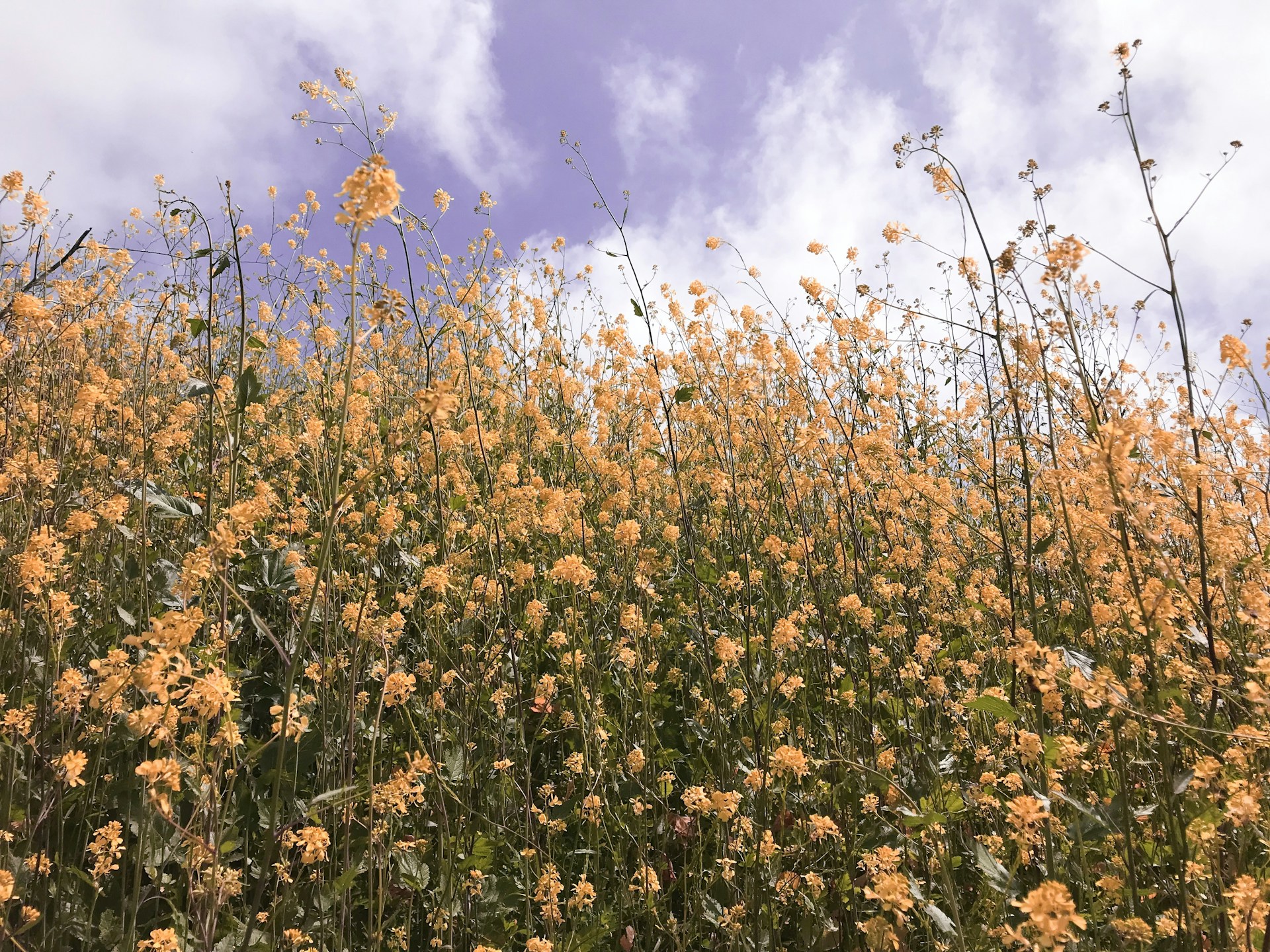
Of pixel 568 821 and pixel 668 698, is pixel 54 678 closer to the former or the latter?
pixel 568 821

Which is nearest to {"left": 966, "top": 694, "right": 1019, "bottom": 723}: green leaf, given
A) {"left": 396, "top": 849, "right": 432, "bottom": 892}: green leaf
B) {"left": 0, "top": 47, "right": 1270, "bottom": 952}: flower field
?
{"left": 0, "top": 47, "right": 1270, "bottom": 952}: flower field

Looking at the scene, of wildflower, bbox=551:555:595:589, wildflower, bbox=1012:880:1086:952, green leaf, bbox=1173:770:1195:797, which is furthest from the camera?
wildflower, bbox=551:555:595:589

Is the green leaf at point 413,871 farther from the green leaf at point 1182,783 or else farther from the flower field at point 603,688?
the green leaf at point 1182,783

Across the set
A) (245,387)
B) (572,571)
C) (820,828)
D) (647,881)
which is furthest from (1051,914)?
(245,387)

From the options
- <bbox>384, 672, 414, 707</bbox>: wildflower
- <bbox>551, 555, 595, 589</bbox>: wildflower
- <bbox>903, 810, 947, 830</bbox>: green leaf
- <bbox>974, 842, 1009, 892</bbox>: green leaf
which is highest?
<bbox>551, 555, 595, 589</bbox>: wildflower

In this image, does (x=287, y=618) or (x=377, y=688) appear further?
(x=287, y=618)

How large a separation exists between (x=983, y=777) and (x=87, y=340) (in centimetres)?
752

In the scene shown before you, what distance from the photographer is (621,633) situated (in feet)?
10.5

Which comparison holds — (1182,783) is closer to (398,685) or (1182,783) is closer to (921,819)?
(921,819)

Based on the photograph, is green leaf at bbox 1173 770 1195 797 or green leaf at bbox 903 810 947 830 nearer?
green leaf at bbox 1173 770 1195 797

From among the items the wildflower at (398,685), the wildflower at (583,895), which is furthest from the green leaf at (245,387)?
the wildflower at (583,895)

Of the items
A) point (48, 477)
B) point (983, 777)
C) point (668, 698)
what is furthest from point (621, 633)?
point (48, 477)

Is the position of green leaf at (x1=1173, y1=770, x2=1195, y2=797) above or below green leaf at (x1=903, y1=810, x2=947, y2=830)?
above

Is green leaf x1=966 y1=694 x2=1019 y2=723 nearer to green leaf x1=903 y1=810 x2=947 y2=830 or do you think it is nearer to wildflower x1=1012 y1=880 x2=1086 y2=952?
green leaf x1=903 y1=810 x2=947 y2=830
